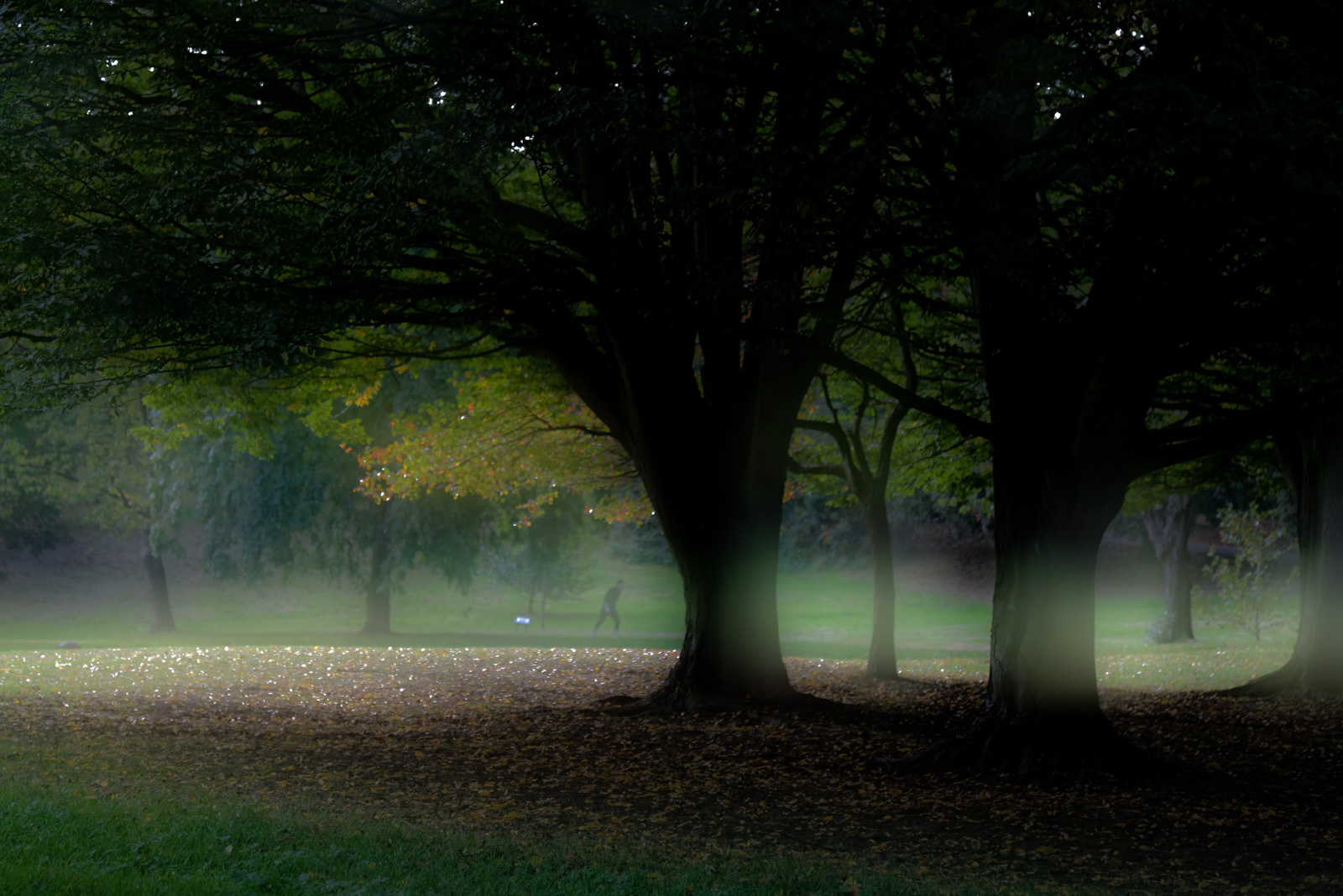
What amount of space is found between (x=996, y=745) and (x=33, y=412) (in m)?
9.00

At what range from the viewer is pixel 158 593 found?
98.0 feet

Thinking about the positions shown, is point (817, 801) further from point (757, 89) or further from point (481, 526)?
point (481, 526)

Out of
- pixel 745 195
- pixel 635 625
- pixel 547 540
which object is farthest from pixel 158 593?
pixel 745 195

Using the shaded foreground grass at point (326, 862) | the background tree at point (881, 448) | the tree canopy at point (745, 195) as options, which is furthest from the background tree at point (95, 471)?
the shaded foreground grass at point (326, 862)

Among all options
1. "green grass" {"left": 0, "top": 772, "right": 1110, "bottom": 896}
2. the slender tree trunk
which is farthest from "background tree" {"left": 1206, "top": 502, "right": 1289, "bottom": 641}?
"green grass" {"left": 0, "top": 772, "right": 1110, "bottom": 896}

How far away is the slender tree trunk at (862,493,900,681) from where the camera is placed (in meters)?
16.1

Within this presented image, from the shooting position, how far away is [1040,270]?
7398 mm

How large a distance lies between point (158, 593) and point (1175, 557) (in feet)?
87.5

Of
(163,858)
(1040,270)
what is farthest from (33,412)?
(1040,270)

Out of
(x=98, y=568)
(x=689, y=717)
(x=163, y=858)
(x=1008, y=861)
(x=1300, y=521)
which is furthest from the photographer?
(x=98, y=568)

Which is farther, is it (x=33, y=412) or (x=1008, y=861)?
(x=33, y=412)

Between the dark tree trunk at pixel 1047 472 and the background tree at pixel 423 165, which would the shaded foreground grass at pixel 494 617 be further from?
the background tree at pixel 423 165

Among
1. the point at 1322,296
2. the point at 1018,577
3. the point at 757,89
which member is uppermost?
the point at 757,89

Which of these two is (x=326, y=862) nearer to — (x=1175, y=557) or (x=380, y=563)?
(x=380, y=563)
